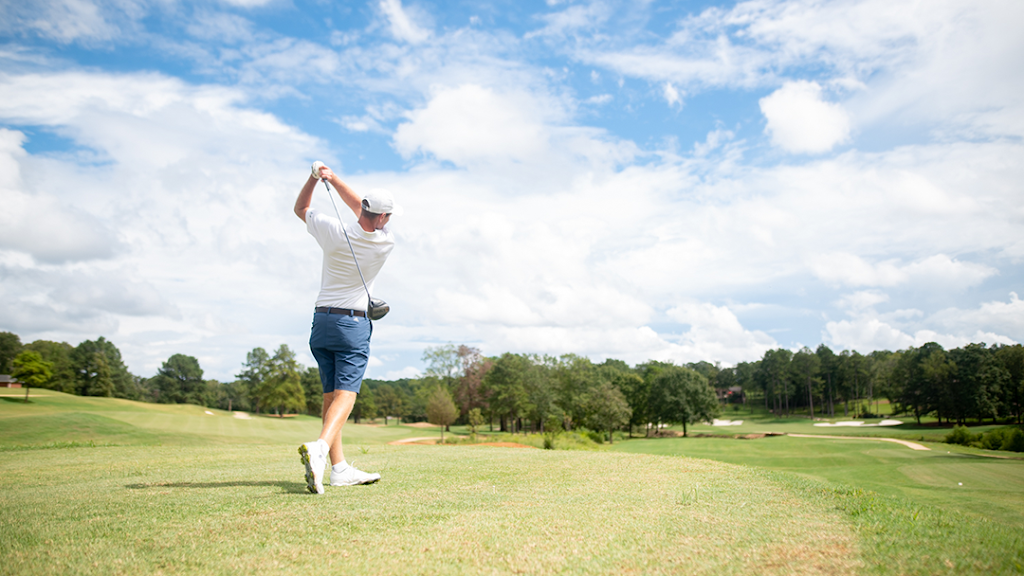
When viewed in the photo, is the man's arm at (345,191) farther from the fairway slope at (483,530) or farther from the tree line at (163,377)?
the tree line at (163,377)

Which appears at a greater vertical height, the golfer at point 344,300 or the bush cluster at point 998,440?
the golfer at point 344,300

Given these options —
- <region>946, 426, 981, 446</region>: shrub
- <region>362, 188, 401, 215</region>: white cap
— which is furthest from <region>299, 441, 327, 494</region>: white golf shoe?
<region>946, 426, 981, 446</region>: shrub

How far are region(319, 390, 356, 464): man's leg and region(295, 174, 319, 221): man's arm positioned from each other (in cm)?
157

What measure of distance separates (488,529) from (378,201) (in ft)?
9.22

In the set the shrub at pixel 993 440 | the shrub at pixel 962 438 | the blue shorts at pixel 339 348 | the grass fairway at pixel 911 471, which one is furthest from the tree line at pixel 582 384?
the blue shorts at pixel 339 348

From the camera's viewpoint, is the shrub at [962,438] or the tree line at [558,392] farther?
the tree line at [558,392]

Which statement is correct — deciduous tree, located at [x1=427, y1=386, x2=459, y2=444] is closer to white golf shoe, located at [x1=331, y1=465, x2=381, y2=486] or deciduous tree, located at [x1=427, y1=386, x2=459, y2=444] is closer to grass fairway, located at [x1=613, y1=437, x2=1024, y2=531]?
grass fairway, located at [x1=613, y1=437, x2=1024, y2=531]

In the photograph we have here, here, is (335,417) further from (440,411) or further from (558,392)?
(558,392)

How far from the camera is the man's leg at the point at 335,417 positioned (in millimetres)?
4223

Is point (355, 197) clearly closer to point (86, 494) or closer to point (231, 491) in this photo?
point (231, 491)

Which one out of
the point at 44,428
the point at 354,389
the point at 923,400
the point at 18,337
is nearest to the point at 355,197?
the point at 354,389

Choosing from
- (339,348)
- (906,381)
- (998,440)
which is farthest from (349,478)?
(906,381)

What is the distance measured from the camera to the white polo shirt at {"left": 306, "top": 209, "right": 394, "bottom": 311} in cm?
446

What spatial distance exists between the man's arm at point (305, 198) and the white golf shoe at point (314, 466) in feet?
6.60
